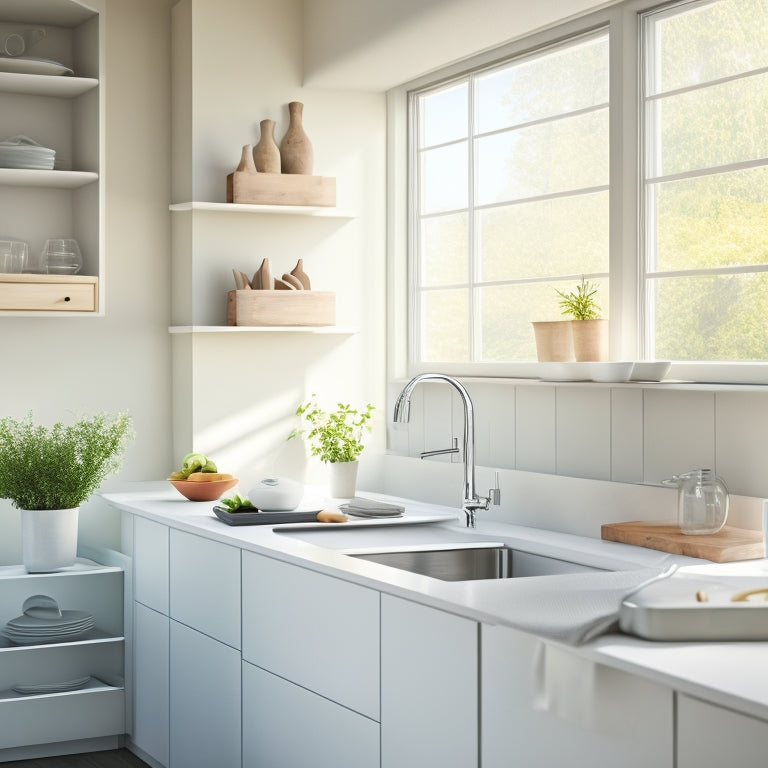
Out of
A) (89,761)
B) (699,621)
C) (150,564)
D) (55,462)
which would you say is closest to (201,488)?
(150,564)

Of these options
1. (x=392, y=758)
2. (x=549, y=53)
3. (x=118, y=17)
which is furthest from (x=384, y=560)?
(x=118, y=17)

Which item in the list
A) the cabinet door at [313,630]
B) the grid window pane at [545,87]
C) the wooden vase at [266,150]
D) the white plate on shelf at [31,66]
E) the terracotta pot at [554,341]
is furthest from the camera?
the wooden vase at [266,150]

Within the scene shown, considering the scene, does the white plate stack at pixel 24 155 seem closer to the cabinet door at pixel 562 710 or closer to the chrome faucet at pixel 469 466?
the chrome faucet at pixel 469 466

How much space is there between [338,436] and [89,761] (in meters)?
1.30

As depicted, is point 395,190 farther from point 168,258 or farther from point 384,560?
point 384,560

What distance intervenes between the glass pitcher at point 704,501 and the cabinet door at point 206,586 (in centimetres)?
112

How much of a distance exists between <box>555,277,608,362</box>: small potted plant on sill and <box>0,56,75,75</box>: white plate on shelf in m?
1.80

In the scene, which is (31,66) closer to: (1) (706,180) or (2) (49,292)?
(2) (49,292)

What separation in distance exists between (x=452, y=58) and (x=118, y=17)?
3.94 feet

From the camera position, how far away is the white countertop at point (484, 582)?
1524 millimetres

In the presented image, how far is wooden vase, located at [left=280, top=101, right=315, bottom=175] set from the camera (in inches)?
154

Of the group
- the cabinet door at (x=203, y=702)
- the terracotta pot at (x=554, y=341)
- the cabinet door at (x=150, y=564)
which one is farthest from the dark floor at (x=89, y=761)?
the terracotta pot at (x=554, y=341)

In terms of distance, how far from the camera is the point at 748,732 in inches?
56.8

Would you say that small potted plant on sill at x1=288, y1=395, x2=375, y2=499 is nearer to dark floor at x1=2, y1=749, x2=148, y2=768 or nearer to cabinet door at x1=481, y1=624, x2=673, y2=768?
dark floor at x1=2, y1=749, x2=148, y2=768
